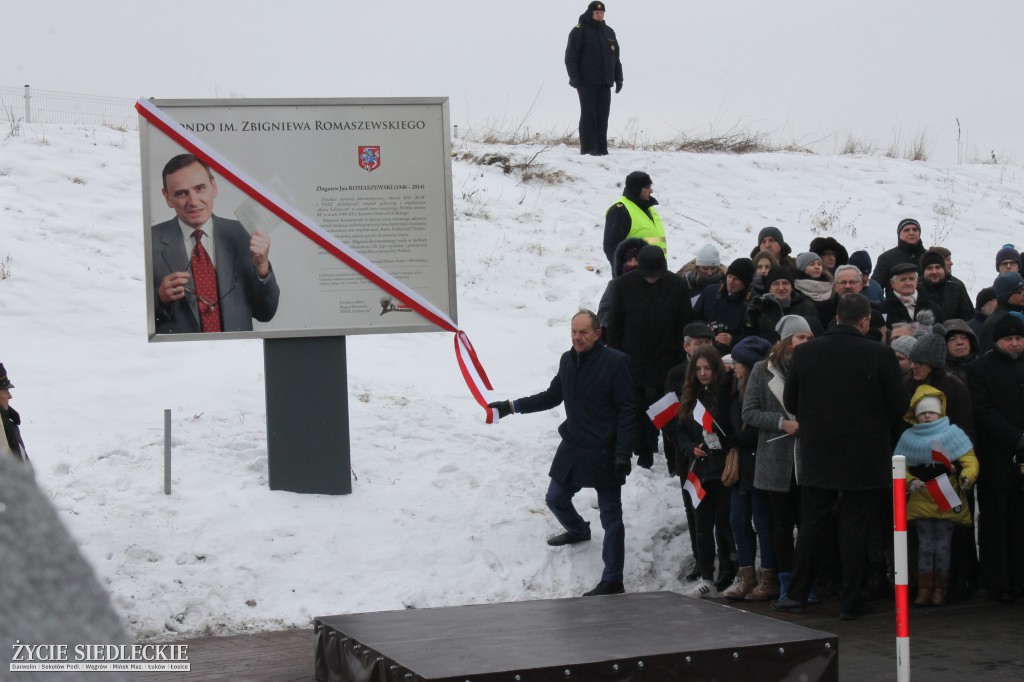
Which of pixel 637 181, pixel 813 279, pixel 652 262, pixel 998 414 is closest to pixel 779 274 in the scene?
pixel 813 279

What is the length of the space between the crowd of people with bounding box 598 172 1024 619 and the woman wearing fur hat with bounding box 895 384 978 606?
→ 0.03 feet

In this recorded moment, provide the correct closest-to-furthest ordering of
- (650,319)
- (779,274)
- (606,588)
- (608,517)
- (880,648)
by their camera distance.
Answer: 1. (880,648)
2. (606,588)
3. (608,517)
4. (779,274)
5. (650,319)

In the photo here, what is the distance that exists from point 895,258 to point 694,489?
401 centimetres

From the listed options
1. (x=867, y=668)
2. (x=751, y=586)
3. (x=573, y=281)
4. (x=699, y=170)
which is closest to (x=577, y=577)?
(x=751, y=586)

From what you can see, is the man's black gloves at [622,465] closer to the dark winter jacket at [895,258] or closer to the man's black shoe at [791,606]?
the man's black shoe at [791,606]

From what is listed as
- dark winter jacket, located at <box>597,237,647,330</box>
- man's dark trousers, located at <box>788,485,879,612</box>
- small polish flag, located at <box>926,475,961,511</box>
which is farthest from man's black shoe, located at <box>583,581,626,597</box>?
dark winter jacket, located at <box>597,237,647,330</box>

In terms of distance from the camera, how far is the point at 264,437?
10961 mm

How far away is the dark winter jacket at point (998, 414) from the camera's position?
927cm

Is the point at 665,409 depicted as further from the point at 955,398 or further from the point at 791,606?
the point at 955,398

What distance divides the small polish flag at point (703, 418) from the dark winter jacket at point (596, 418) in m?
0.48

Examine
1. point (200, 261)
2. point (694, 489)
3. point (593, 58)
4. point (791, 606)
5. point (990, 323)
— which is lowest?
point (791, 606)

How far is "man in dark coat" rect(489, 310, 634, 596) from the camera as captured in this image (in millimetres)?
9578

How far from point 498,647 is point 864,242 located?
1455 centimetres

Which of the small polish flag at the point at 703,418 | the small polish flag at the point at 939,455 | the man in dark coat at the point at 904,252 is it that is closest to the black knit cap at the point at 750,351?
the small polish flag at the point at 703,418
